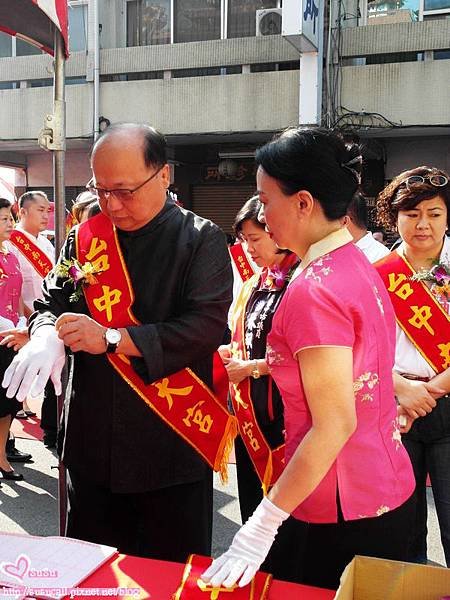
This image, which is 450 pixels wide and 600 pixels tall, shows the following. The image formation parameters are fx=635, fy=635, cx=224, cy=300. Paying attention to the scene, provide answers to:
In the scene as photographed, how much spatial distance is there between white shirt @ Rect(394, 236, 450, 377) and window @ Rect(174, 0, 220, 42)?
9.01 metres

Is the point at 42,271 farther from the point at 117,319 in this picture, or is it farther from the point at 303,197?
the point at 303,197

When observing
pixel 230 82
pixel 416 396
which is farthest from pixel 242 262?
pixel 230 82

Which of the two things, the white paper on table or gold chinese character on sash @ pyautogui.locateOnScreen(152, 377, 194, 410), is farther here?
gold chinese character on sash @ pyautogui.locateOnScreen(152, 377, 194, 410)

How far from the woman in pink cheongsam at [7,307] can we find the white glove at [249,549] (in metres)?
2.95

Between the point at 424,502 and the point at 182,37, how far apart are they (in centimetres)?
963

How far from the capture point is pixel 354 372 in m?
1.30

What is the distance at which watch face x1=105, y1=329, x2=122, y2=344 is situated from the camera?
1.73m

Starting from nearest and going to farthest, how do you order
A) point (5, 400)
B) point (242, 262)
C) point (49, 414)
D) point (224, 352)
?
1. point (224, 352)
2. point (5, 400)
3. point (49, 414)
4. point (242, 262)

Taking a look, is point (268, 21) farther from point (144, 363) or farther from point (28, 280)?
point (144, 363)

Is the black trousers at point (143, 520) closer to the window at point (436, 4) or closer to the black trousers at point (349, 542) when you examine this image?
the black trousers at point (349, 542)

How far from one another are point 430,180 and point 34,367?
5.14 feet

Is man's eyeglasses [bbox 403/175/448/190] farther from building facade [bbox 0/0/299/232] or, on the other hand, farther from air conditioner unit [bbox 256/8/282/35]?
air conditioner unit [bbox 256/8/282/35]

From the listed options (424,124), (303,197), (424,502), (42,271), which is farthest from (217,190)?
(303,197)

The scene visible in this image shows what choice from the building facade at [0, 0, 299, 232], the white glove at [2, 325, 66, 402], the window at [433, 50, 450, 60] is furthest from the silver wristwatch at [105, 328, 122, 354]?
the window at [433, 50, 450, 60]
